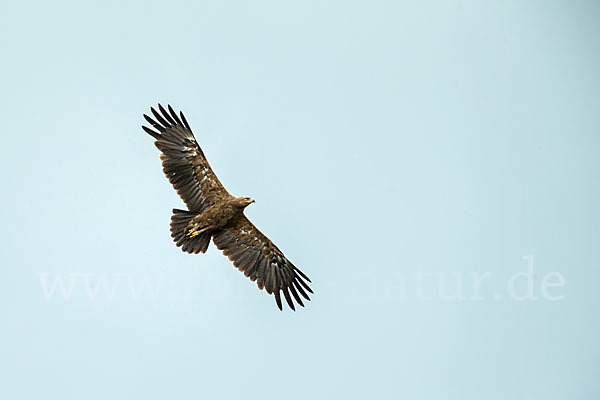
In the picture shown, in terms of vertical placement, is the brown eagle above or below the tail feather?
above

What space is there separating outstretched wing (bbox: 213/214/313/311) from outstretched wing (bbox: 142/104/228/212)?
0.86 m

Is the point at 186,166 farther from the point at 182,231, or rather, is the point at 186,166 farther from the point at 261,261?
the point at 261,261

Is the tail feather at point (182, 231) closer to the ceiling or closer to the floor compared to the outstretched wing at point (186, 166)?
closer to the floor

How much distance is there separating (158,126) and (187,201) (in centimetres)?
168

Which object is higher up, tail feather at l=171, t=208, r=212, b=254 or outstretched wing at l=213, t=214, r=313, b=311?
outstretched wing at l=213, t=214, r=313, b=311

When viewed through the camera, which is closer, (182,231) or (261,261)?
(182,231)

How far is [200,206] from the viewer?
18359 mm

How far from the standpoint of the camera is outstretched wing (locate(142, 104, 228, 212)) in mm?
18328

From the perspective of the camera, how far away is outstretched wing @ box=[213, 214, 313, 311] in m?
18.8

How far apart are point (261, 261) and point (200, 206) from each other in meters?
1.87

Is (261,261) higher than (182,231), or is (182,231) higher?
(261,261)

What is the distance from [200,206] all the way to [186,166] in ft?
2.86

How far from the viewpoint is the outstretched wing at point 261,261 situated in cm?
1881

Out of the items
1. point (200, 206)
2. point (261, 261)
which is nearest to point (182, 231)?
point (200, 206)
